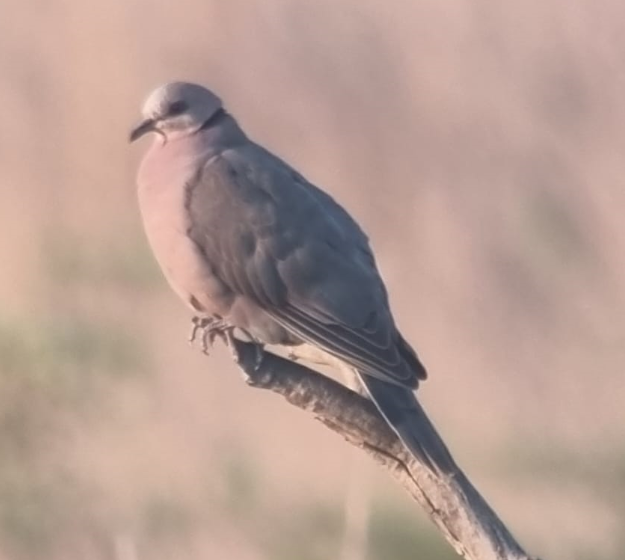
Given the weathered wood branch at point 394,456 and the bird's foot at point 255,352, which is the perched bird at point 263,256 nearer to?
the bird's foot at point 255,352

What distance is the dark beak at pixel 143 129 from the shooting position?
386 centimetres

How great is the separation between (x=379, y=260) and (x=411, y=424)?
12.0ft

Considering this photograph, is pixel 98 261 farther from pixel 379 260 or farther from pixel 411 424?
pixel 411 424

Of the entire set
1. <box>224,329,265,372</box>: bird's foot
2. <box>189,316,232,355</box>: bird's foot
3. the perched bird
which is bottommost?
<box>224,329,265,372</box>: bird's foot

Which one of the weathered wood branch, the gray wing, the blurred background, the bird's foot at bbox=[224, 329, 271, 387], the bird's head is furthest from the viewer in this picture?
the blurred background

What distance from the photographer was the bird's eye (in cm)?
386

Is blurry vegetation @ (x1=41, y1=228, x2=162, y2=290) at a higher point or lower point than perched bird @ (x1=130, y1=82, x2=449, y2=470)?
higher

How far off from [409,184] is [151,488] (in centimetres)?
201

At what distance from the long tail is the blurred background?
1296 millimetres

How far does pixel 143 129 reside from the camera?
388 centimetres

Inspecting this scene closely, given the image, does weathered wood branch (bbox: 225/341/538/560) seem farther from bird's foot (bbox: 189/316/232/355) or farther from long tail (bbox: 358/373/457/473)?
bird's foot (bbox: 189/316/232/355)

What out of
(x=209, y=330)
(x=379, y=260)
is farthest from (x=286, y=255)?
(x=379, y=260)

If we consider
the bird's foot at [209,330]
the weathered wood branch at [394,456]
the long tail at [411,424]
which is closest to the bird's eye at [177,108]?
the bird's foot at [209,330]

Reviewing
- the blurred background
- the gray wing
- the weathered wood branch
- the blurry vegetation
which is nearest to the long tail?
the weathered wood branch
